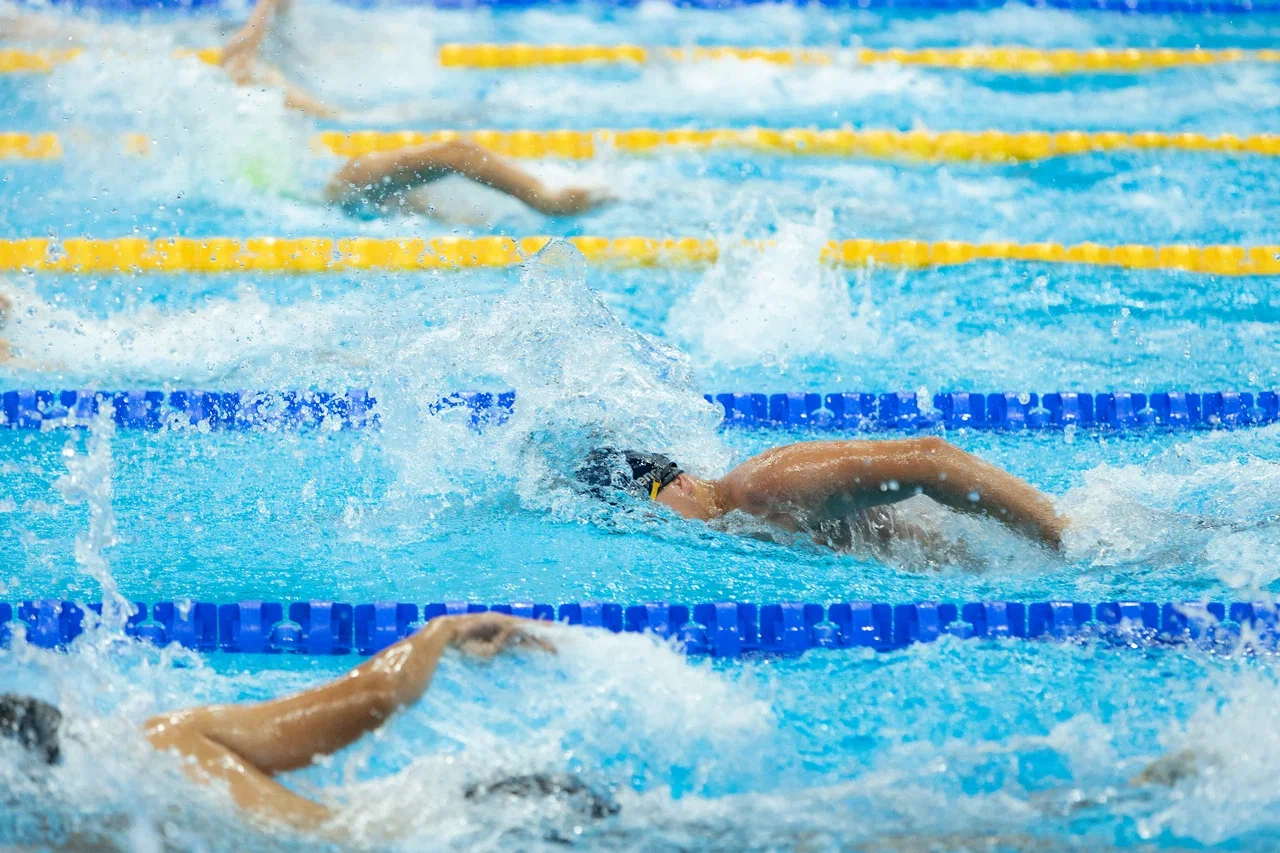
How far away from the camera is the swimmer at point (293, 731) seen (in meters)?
1.97

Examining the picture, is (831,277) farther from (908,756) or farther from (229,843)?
(229,843)

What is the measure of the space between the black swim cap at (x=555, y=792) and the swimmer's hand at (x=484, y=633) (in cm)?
21

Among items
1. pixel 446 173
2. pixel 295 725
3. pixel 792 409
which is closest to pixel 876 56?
pixel 446 173

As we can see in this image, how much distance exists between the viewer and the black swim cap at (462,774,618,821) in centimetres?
205

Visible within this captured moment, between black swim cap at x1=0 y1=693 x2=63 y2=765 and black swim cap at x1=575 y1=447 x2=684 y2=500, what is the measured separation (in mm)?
1245

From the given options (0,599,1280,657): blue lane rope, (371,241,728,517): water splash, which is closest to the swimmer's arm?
(371,241,728,517): water splash

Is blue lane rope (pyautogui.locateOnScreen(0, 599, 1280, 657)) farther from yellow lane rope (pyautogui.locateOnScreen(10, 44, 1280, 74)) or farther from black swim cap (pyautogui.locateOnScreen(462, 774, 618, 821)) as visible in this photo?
yellow lane rope (pyautogui.locateOnScreen(10, 44, 1280, 74))

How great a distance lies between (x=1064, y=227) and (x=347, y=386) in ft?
7.84

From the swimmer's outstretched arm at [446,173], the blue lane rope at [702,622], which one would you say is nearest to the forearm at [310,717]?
the blue lane rope at [702,622]

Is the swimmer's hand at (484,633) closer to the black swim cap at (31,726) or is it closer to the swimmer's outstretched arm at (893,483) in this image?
the black swim cap at (31,726)

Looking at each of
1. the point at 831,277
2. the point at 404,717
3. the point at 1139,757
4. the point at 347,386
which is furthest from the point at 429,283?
the point at 1139,757

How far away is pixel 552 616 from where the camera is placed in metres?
2.67

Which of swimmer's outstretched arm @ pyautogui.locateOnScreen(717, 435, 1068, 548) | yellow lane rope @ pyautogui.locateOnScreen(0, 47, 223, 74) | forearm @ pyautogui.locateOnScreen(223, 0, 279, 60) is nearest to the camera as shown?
swimmer's outstretched arm @ pyautogui.locateOnScreen(717, 435, 1068, 548)

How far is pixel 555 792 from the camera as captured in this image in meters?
2.07
